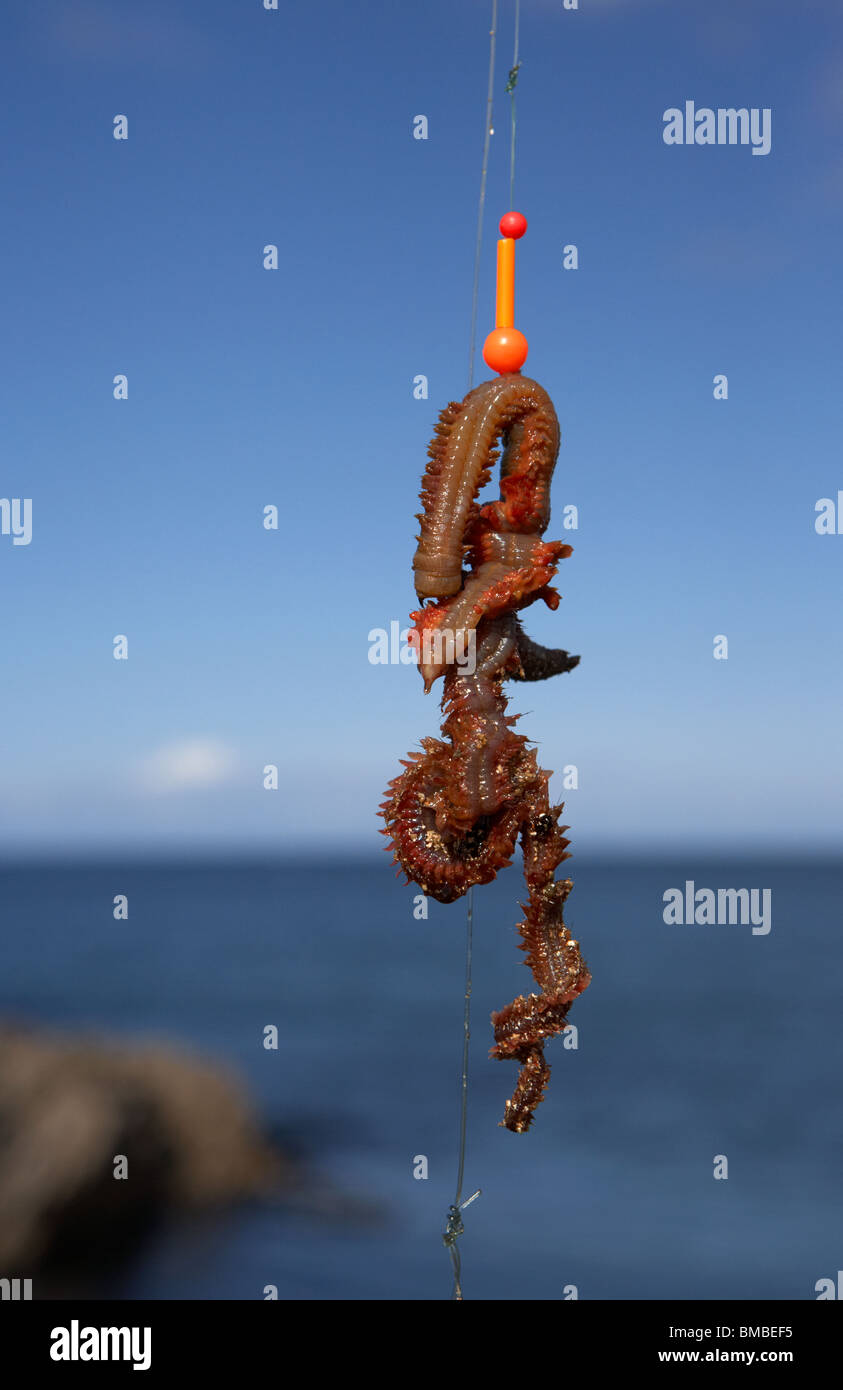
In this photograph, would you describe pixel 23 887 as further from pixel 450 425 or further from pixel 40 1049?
pixel 450 425

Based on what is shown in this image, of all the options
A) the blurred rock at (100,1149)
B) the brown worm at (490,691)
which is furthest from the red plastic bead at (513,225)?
the blurred rock at (100,1149)

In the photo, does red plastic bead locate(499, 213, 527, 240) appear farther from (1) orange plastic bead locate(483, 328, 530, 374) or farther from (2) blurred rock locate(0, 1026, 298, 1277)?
(2) blurred rock locate(0, 1026, 298, 1277)

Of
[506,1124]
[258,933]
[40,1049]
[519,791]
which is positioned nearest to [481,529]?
[519,791]

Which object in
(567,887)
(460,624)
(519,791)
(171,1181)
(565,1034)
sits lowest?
(171,1181)

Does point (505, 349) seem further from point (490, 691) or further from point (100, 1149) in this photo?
point (100, 1149)

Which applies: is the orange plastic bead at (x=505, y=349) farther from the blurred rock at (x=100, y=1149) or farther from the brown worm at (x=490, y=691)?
the blurred rock at (x=100, y=1149)
